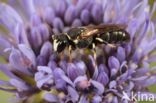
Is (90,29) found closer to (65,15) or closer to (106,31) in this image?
(106,31)

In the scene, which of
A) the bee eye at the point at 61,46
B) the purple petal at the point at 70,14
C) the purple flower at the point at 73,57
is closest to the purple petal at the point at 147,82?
the purple flower at the point at 73,57

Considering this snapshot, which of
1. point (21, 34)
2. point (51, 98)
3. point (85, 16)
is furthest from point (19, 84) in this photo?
point (85, 16)

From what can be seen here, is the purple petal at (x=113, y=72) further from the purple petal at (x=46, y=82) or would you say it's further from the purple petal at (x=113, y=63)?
the purple petal at (x=46, y=82)

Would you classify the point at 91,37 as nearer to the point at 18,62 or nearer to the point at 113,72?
the point at 113,72

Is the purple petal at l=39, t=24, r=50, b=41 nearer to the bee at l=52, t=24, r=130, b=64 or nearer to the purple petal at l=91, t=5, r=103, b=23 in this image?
Answer: the bee at l=52, t=24, r=130, b=64

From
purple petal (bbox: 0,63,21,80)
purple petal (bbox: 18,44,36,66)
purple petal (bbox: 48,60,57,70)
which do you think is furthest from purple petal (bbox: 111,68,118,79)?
purple petal (bbox: 0,63,21,80)

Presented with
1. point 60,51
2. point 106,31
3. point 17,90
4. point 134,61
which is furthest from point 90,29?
point 17,90
